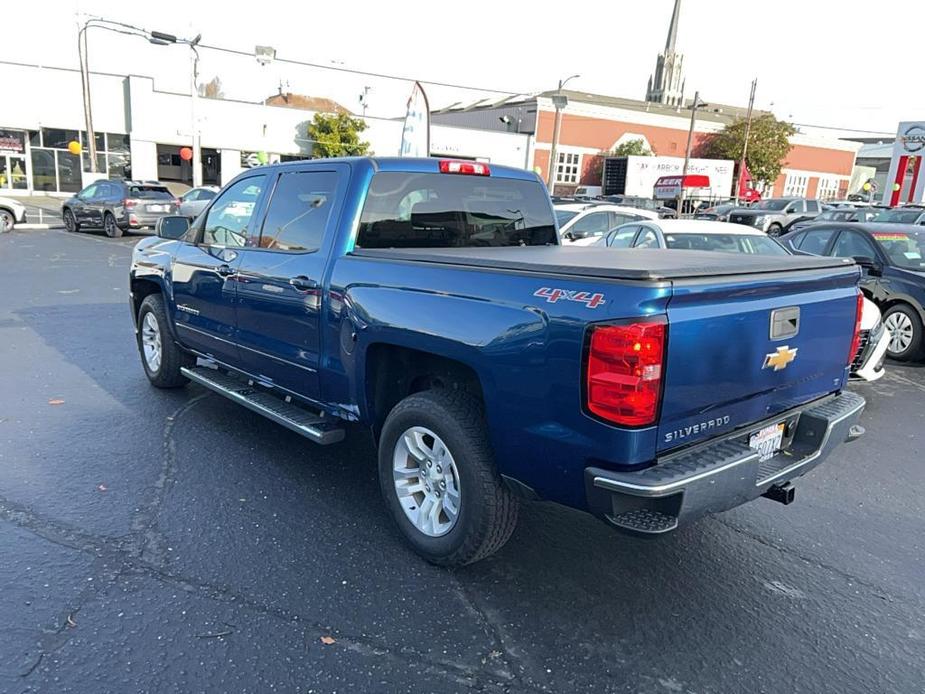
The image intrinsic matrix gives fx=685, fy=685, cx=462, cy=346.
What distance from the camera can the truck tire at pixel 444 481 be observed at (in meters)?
3.14

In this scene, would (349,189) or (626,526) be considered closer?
(626,526)

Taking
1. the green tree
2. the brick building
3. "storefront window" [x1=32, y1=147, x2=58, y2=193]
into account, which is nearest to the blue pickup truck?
"storefront window" [x1=32, y1=147, x2=58, y2=193]

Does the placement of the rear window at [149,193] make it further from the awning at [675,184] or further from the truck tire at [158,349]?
the awning at [675,184]

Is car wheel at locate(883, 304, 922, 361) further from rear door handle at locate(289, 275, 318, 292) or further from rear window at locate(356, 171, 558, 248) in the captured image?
rear door handle at locate(289, 275, 318, 292)

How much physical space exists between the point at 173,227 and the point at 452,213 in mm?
2752

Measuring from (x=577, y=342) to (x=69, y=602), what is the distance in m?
2.51

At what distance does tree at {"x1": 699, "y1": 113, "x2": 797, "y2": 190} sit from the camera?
60.0m

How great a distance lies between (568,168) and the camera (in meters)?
60.5

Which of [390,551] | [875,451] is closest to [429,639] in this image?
[390,551]

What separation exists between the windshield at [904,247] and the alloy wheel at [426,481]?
726 cm

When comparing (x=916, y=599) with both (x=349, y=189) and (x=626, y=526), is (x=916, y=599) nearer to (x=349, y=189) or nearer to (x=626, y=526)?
(x=626, y=526)

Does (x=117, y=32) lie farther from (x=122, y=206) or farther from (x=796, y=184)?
(x=796, y=184)

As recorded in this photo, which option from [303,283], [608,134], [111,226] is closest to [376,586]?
[303,283]

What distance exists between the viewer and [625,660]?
9.17ft
